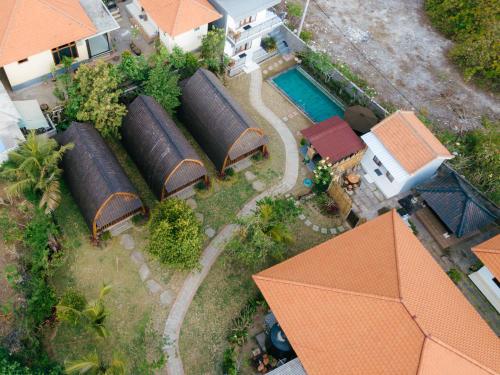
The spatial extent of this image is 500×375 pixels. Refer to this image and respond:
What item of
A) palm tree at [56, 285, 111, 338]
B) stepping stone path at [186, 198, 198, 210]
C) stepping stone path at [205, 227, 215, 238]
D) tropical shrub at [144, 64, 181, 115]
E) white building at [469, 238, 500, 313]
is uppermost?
tropical shrub at [144, 64, 181, 115]

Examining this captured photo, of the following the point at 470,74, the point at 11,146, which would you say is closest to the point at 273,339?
the point at 11,146

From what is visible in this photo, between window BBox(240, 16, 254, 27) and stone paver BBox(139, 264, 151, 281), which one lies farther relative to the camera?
window BBox(240, 16, 254, 27)

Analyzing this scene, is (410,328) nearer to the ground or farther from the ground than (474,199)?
nearer to the ground

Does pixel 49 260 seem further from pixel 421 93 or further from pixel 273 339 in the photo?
pixel 421 93

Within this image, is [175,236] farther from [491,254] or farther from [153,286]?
[491,254]

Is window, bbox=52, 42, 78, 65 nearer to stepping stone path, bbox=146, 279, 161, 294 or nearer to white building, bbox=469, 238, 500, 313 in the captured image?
stepping stone path, bbox=146, 279, 161, 294

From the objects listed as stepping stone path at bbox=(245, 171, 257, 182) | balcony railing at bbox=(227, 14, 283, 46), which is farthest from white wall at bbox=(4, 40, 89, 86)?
stepping stone path at bbox=(245, 171, 257, 182)
